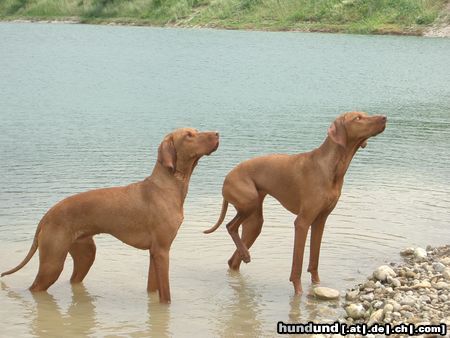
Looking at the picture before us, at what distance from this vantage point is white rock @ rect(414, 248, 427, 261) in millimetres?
10363

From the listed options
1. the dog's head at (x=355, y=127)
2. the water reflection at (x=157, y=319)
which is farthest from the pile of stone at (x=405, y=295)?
the water reflection at (x=157, y=319)

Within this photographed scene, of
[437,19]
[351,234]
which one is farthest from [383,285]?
[437,19]

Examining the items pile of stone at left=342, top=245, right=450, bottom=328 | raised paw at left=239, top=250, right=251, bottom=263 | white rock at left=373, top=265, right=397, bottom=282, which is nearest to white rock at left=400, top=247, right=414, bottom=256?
pile of stone at left=342, top=245, right=450, bottom=328

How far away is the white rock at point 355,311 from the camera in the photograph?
832 centimetres

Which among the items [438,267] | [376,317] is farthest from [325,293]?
[438,267]

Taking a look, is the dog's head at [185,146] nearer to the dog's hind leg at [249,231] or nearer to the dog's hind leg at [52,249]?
the dog's hind leg at [52,249]

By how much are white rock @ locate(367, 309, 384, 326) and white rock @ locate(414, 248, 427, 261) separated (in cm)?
245

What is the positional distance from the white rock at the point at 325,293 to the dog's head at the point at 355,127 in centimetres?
143

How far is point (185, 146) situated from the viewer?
8.22 metres

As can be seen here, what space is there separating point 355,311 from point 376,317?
0.40m

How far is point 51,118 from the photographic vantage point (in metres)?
23.1

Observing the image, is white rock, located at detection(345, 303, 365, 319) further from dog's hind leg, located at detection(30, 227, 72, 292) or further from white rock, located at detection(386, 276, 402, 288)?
dog's hind leg, located at detection(30, 227, 72, 292)

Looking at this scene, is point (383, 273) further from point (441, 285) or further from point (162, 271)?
point (162, 271)

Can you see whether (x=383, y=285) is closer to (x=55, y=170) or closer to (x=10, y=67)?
(x=55, y=170)
